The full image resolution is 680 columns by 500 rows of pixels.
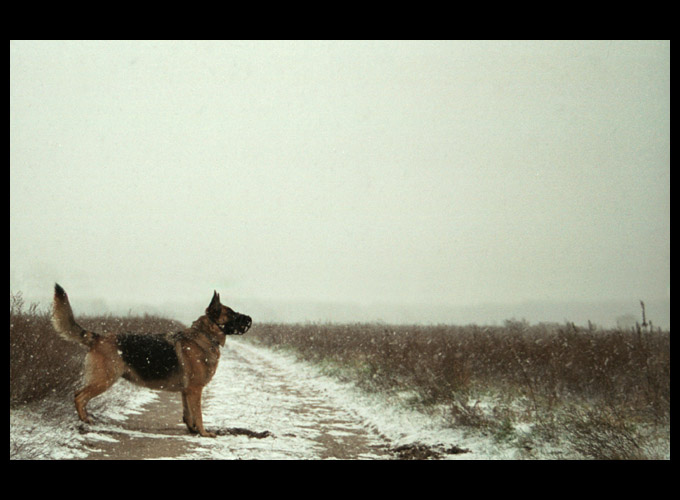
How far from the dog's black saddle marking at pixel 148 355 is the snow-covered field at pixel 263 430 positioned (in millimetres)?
833

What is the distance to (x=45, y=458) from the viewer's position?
4.46 metres

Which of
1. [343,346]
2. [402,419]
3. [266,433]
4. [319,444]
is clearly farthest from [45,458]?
[343,346]

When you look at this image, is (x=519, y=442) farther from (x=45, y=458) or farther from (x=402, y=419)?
(x=45, y=458)

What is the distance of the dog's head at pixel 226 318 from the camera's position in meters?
4.29

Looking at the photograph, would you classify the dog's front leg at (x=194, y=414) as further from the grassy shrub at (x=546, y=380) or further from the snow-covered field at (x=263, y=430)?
the grassy shrub at (x=546, y=380)

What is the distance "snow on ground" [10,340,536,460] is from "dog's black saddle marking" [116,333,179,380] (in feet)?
2.78

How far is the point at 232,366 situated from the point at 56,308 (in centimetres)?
782

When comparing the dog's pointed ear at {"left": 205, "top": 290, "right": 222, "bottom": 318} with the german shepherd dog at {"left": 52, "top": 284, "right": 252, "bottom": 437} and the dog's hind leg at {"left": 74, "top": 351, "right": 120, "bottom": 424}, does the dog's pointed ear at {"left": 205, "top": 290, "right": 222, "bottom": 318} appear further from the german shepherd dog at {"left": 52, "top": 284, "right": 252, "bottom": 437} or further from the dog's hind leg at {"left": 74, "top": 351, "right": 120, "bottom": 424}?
the dog's hind leg at {"left": 74, "top": 351, "right": 120, "bottom": 424}

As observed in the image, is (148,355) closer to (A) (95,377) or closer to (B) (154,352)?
(B) (154,352)

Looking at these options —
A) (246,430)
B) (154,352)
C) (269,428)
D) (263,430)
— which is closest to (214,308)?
(154,352)

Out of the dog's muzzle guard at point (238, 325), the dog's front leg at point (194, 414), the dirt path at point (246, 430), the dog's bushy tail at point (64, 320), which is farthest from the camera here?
the dog's front leg at point (194, 414)

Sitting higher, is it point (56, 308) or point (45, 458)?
point (56, 308)

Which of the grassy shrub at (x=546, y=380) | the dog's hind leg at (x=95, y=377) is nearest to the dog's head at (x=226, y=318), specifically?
the dog's hind leg at (x=95, y=377)

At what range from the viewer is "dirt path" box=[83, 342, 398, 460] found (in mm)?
4656
